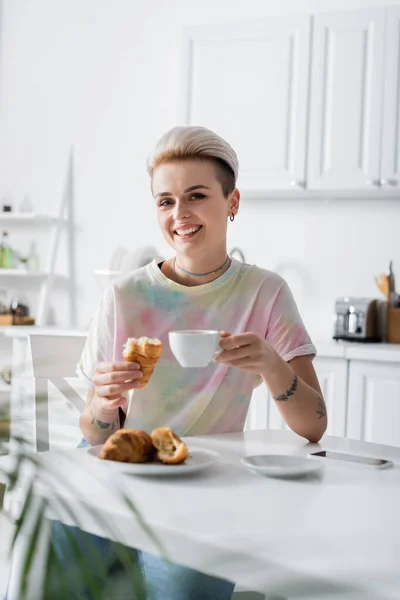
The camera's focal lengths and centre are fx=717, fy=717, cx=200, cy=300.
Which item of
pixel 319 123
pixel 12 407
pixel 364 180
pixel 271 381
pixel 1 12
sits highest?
pixel 1 12

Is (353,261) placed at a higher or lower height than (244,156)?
lower

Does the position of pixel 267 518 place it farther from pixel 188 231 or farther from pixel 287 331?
pixel 188 231

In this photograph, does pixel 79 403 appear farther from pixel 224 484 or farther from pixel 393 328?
pixel 393 328

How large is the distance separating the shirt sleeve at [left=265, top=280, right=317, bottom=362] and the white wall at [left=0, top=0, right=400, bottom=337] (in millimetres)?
1942

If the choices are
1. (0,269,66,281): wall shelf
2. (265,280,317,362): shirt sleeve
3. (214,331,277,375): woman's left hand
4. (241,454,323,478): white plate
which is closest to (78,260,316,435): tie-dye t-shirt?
(265,280,317,362): shirt sleeve

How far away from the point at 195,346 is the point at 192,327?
391 mm

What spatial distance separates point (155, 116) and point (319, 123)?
1.09m

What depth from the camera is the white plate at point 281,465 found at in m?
0.99

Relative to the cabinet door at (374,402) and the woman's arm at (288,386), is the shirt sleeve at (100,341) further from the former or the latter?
the cabinet door at (374,402)

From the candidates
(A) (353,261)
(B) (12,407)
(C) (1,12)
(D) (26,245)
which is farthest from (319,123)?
(B) (12,407)

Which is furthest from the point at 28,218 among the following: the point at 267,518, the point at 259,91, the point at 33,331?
the point at 267,518

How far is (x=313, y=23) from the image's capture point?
3113 millimetres

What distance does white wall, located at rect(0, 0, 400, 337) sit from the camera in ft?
11.3

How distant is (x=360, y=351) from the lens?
2.80 m
